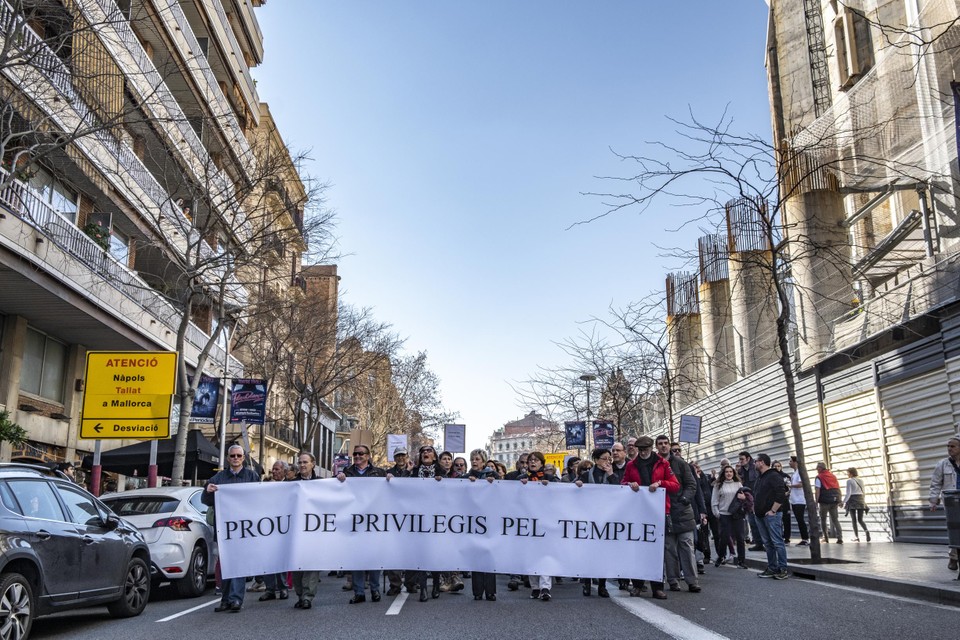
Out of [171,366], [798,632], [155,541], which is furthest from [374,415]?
[798,632]

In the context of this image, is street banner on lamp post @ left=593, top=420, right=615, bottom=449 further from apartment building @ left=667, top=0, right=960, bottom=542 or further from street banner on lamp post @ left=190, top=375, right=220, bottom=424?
street banner on lamp post @ left=190, top=375, right=220, bottom=424

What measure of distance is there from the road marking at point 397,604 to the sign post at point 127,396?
8.53m

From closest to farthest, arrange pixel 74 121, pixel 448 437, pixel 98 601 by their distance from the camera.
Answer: pixel 98 601 → pixel 74 121 → pixel 448 437

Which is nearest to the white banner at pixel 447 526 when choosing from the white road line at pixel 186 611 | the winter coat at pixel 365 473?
the winter coat at pixel 365 473

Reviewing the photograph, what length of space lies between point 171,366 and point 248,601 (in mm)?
8297

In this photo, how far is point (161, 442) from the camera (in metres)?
23.6

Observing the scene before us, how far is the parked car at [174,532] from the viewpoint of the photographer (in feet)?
39.9

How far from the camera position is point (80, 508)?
31.6 feet

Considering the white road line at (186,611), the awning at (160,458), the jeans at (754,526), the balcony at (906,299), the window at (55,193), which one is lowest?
the white road line at (186,611)

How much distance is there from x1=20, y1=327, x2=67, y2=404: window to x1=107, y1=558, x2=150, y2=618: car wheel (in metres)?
15.0

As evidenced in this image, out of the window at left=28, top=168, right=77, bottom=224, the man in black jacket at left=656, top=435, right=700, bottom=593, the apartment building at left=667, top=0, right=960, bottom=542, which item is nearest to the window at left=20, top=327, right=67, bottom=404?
the window at left=28, top=168, right=77, bottom=224

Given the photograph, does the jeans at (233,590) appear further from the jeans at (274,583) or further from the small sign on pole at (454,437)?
the small sign on pole at (454,437)

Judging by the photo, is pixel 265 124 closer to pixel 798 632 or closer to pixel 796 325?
pixel 796 325

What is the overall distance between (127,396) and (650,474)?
11577 mm
